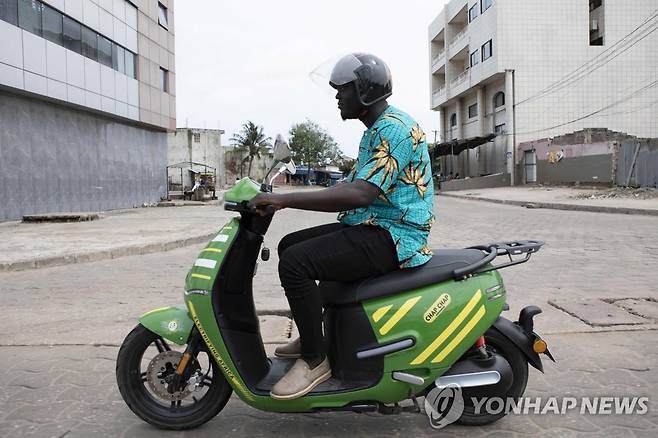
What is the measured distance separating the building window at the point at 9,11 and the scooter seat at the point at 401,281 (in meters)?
19.1

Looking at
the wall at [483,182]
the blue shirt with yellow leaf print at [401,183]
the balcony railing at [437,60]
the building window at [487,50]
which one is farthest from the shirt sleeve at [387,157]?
the balcony railing at [437,60]

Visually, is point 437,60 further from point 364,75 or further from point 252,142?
point 364,75

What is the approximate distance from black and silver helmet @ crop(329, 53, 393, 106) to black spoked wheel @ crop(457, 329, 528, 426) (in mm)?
1267

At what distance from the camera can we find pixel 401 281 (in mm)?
2758

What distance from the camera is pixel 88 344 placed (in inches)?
180

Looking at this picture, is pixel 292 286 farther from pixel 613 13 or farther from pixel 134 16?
pixel 613 13

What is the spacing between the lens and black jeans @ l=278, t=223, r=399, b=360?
8.77ft

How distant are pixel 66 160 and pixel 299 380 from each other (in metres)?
22.5

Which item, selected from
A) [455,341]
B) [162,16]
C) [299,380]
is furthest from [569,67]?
[299,380]

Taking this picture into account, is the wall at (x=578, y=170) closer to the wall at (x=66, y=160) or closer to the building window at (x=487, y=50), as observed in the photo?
the building window at (x=487, y=50)

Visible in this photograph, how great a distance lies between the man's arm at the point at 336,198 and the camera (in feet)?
8.53

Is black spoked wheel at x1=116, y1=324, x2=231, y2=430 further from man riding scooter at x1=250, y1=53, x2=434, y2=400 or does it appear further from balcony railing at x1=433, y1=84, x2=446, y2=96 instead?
balcony railing at x1=433, y1=84, x2=446, y2=96

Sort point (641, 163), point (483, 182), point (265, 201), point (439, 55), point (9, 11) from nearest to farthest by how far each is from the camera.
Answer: point (265, 201) → point (9, 11) → point (641, 163) → point (483, 182) → point (439, 55)

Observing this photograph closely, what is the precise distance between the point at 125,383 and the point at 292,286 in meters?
0.99
